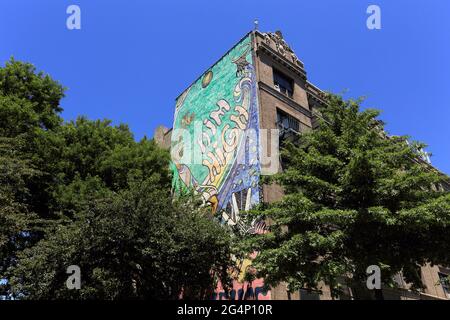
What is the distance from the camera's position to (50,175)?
19219mm

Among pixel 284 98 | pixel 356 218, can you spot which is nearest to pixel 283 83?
pixel 284 98

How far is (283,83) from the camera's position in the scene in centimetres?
2534

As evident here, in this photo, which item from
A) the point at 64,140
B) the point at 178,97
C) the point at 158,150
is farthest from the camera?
the point at 178,97

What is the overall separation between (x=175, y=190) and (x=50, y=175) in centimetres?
760

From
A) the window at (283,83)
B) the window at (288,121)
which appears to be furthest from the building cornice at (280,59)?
the window at (288,121)

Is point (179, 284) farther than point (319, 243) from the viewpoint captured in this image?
Yes

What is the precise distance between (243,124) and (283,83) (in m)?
5.71

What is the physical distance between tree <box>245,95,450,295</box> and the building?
15.3 feet

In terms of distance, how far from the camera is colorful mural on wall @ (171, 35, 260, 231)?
19828mm

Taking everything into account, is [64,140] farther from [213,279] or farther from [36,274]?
[213,279]

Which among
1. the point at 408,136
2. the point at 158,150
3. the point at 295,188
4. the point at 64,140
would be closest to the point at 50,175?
the point at 64,140

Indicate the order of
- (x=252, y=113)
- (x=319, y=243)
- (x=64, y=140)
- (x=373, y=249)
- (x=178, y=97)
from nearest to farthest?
(x=319, y=243), (x=373, y=249), (x=64, y=140), (x=252, y=113), (x=178, y=97)

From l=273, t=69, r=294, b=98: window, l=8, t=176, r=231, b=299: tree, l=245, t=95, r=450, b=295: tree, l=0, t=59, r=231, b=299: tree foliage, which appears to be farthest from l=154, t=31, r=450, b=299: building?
l=245, t=95, r=450, b=295: tree

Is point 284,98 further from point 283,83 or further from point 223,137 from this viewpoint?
point 223,137
